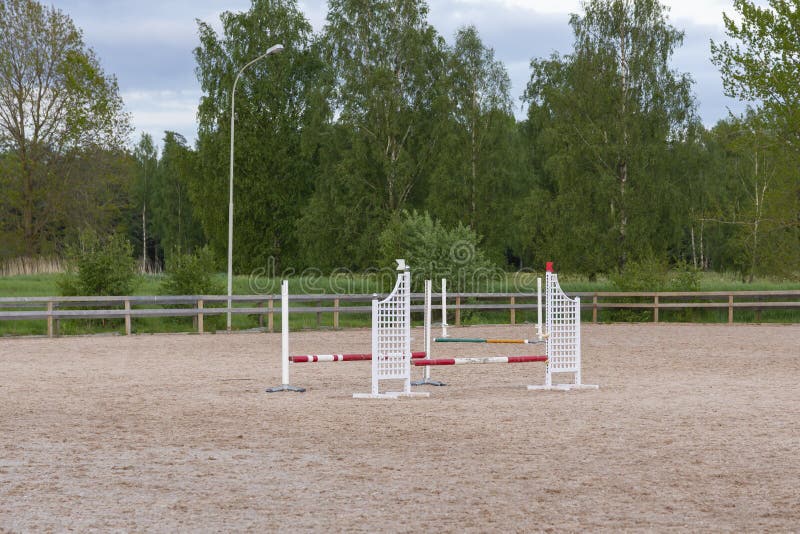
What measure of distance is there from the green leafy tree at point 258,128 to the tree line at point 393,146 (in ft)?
0.31

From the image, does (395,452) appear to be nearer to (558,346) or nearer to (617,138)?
(558,346)

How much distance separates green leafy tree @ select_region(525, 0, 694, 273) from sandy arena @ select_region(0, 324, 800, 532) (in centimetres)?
2219

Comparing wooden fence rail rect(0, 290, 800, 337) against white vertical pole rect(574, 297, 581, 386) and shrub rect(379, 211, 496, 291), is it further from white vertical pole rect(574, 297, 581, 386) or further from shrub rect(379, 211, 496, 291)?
white vertical pole rect(574, 297, 581, 386)

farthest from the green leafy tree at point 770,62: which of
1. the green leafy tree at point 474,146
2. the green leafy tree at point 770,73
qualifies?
the green leafy tree at point 474,146

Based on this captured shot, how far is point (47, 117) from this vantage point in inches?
1395

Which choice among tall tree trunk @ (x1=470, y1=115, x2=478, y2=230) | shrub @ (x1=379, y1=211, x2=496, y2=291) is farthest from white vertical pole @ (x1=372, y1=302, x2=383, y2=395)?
tall tree trunk @ (x1=470, y1=115, x2=478, y2=230)

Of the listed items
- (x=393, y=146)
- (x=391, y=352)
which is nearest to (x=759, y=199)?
(x=393, y=146)

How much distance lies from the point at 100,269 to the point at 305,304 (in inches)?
346

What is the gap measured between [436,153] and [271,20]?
10.6 meters

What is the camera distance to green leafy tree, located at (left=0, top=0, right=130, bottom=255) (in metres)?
34.2

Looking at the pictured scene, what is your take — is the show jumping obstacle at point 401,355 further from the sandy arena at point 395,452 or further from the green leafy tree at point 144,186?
the green leafy tree at point 144,186

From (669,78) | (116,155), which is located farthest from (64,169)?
(669,78)

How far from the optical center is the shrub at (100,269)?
24.8 m

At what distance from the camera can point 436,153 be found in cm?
4056
